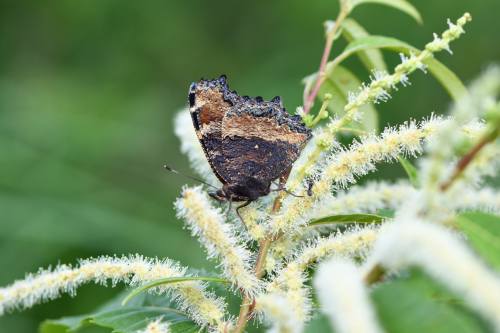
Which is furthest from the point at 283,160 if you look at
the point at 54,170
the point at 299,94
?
the point at 54,170

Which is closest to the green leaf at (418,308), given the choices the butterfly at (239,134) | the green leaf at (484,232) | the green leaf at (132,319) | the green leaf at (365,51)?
the green leaf at (484,232)

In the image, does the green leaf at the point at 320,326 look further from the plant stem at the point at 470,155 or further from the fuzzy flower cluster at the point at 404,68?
the fuzzy flower cluster at the point at 404,68

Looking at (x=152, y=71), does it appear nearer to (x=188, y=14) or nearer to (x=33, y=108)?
(x=188, y=14)

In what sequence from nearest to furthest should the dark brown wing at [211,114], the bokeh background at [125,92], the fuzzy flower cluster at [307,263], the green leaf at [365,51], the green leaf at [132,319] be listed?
the fuzzy flower cluster at [307,263], the green leaf at [132,319], the green leaf at [365,51], the dark brown wing at [211,114], the bokeh background at [125,92]

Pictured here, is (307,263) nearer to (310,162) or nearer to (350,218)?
(350,218)

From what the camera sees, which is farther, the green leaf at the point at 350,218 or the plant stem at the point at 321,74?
the plant stem at the point at 321,74

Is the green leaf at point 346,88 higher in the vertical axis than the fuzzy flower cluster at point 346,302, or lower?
higher

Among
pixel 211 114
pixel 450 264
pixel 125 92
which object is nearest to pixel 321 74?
pixel 211 114

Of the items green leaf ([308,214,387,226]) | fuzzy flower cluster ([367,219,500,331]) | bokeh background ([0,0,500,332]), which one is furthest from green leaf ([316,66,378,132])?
bokeh background ([0,0,500,332])
